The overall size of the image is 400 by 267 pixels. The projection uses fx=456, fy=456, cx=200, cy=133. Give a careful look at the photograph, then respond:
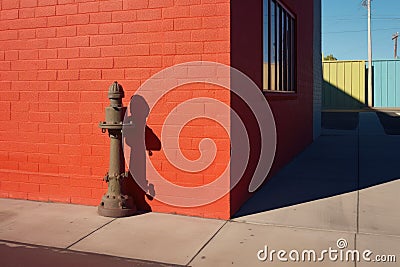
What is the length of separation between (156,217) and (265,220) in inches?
51.6

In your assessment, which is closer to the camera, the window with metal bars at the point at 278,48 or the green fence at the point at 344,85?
the window with metal bars at the point at 278,48

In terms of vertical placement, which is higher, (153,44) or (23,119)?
(153,44)

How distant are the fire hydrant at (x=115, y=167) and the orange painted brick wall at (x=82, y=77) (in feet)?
0.96

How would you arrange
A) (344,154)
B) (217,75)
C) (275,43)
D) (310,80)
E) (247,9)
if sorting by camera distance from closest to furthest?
(217,75) → (247,9) → (275,43) → (344,154) → (310,80)

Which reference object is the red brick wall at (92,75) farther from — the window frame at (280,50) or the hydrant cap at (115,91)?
the window frame at (280,50)

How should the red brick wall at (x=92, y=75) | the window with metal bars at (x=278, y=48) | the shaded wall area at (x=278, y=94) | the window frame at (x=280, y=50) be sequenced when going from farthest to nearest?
the window frame at (x=280, y=50) < the window with metal bars at (x=278, y=48) < the shaded wall area at (x=278, y=94) < the red brick wall at (x=92, y=75)

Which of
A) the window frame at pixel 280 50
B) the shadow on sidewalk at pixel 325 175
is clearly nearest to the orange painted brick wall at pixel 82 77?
the shadow on sidewalk at pixel 325 175

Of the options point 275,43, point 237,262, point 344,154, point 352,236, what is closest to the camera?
point 237,262

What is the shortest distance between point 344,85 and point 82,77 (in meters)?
26.7

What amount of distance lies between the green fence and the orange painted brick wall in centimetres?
2584

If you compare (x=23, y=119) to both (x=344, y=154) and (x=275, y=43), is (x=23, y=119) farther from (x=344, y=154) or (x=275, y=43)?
(x=344, y=154)

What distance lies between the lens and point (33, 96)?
629 centimetres

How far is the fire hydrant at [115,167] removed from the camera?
5488mm

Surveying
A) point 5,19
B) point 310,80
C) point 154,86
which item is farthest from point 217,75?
point 310,80
